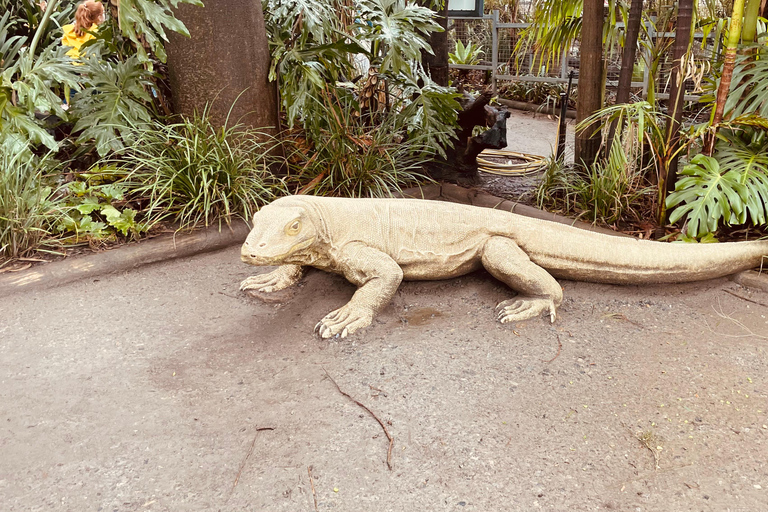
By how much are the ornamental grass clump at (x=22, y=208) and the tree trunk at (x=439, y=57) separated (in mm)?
3613

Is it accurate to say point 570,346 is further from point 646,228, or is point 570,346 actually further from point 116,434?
point 116,434

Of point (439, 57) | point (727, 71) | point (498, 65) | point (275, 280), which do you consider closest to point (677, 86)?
point (727, 71)

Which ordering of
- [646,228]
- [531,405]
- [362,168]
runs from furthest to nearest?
[362,168]
[646,228]
[531,405]

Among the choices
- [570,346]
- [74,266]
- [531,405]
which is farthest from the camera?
[74,266]

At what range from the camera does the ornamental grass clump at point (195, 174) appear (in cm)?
430

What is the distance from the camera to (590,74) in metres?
4.63

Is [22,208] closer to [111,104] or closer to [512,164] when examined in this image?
[111,104]

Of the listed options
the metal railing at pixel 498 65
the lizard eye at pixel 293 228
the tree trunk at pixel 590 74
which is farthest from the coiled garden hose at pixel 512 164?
the metal railing at pixel 498 65

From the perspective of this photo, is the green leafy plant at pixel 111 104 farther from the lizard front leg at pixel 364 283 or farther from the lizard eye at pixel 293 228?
the lizard front leg at pixel 364 283

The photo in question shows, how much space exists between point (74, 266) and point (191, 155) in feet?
3.91

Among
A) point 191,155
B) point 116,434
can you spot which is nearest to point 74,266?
point 191,155

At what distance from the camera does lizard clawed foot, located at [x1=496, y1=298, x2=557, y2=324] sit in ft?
10.3

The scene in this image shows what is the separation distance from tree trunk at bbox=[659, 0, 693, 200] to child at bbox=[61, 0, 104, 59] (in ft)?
14.7

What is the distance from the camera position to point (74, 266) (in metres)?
3.81
